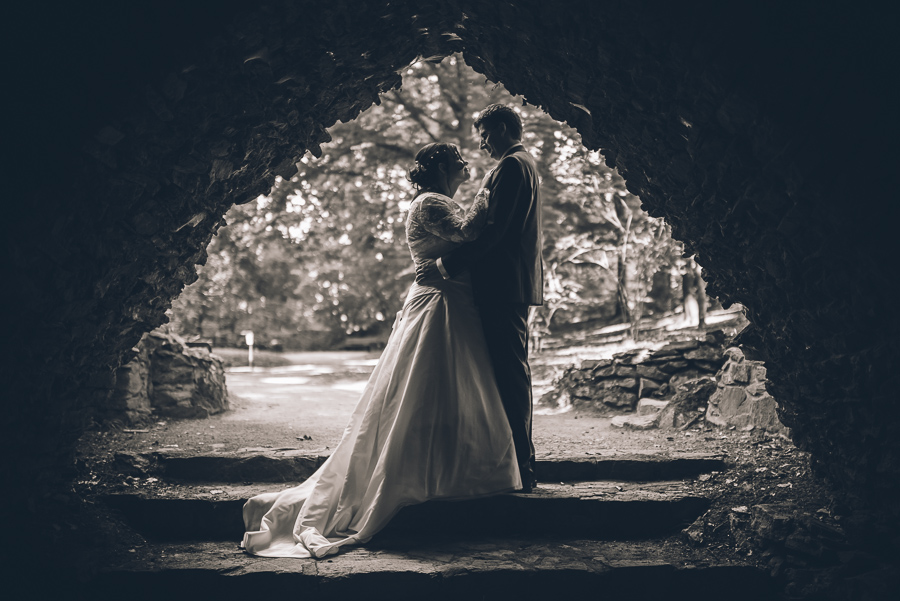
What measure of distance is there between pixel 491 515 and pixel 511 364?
0.91 m

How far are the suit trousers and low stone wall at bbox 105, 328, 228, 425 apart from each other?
397cm

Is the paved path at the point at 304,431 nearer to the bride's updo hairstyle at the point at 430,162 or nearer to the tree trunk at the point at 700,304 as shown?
the bride's updo hairstyle at the point at 430,162

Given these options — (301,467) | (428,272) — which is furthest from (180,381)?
(428,272)

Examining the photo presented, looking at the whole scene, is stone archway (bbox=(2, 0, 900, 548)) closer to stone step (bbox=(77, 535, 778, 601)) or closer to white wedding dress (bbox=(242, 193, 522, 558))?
stone step (bbox=(77, 535, 778, 601))

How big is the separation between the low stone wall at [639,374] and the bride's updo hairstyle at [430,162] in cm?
439

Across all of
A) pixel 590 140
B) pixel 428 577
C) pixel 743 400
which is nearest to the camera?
pixel 428 577

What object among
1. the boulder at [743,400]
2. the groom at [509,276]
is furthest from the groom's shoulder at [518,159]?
the boulder at [743,400]

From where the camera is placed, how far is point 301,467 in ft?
13.4

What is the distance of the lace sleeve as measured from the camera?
3.41m

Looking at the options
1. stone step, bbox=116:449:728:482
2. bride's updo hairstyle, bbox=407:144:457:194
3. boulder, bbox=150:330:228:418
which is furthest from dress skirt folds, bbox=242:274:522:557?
boulder, bbox=150:330:228:418

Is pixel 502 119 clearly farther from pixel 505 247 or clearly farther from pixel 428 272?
pixel 428 272

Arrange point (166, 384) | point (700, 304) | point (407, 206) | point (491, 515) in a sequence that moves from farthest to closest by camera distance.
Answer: point (407, 206) → point (700, 304) → point (166, 384) → point (491, 515)

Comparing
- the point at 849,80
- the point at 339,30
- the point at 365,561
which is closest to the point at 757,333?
the point at 849,80

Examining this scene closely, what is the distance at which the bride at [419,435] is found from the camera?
3.18 metres
